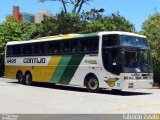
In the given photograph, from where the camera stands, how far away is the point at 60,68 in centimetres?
2400

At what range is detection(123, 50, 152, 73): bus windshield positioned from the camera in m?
20.2

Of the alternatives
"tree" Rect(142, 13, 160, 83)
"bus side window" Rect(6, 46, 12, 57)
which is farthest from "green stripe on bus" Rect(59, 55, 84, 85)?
"tree" Rect(142, 13, 160, 83)

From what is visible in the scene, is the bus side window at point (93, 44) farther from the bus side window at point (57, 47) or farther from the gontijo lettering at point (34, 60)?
the gontijo lettering at point (34, 60)

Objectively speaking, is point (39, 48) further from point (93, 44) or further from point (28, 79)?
point (93, 44)

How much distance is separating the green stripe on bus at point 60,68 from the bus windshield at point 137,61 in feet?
13.0

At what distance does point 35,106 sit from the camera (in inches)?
580

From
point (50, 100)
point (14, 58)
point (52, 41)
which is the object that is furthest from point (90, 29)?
point (50, 100)

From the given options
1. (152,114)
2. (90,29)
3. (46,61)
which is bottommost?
(152,114)

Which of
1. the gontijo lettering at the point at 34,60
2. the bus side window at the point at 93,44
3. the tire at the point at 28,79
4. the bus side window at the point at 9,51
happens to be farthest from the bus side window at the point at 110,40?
the bus side window at the point at 9,51

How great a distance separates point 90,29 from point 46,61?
1162cm

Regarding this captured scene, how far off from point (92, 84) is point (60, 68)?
300 cm

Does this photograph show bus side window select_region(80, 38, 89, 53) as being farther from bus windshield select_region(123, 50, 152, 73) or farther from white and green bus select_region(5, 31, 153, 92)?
bus windshield select_region(123, 50, 152, 73)

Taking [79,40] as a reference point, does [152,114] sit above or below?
below

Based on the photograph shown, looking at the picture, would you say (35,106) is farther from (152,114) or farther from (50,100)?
(152,114)
